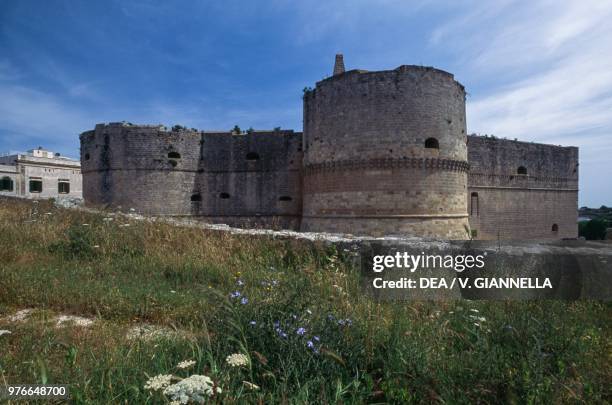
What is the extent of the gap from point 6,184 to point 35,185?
2055 mm

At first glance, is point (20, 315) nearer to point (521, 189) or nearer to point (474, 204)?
point (474, 204)

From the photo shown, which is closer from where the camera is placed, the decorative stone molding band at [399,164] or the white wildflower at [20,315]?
A: the white wildflower at [20,315]

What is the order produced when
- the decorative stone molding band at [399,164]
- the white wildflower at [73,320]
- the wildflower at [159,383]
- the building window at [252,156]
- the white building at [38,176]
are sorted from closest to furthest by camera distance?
1. the wildflower at [159,383]
2. the white wildflower at [73,320]
3. the decorative stone molding band at [399,164]
4. the building window at [252,156]
5. the white building at [38,176]

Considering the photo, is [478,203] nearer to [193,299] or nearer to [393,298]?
[393,298]

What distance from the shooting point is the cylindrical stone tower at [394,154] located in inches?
460

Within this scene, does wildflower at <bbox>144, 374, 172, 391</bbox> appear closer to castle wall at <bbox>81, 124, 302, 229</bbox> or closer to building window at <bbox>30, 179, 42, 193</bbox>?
castle wall at <bbox>81, 124, 302, 229</bbox>

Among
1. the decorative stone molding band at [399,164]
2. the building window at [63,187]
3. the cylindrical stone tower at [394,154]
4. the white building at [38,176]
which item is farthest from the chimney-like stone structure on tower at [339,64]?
the building window at [63,187]

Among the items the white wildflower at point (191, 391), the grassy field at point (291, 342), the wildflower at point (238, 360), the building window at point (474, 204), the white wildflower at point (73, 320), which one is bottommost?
the white wildflower at point (73, 320)

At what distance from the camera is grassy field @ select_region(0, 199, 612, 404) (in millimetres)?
1999

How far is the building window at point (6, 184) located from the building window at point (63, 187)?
3.41m

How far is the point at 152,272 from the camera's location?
4.80m

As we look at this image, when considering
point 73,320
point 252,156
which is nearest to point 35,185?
point 252,156

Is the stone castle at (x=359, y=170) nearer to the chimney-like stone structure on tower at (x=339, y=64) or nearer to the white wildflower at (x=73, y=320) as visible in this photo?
the chimney-like stone structure on tower at (x=339, y=64)

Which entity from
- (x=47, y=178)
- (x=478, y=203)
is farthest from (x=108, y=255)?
(x=47, y=178)
